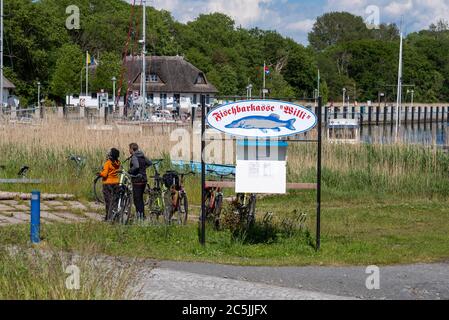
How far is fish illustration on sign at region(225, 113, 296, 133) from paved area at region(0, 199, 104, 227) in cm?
445

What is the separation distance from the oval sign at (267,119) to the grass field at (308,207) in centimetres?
188

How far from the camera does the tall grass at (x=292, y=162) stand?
2188 cm

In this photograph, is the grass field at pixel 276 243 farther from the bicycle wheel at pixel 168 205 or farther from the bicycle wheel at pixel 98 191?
the bicycle wheel at pixel 98 191

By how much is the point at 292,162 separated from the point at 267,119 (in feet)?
36.2

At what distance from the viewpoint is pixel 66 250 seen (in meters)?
9.44

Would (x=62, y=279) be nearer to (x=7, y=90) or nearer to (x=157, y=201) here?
(x=157, y=201)

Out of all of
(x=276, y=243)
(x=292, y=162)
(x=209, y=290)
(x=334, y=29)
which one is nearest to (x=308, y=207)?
(x=292, y=162)

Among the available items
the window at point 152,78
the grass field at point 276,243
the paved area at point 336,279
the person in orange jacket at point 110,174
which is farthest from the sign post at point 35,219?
the window at point 152,78

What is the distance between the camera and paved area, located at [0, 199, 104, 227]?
1590cm

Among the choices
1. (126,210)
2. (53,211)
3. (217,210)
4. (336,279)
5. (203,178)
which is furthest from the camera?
(53,211)

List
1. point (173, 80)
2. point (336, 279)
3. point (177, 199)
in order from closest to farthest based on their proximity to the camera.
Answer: point (336, 279) → point (177, 199) → point (173, 80)

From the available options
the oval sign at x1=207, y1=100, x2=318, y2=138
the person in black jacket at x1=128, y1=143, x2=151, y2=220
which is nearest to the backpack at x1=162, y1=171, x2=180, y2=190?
the person in black jacket at x1=128, y1=143, x2=151, y2=220

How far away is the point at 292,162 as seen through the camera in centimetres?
2388
